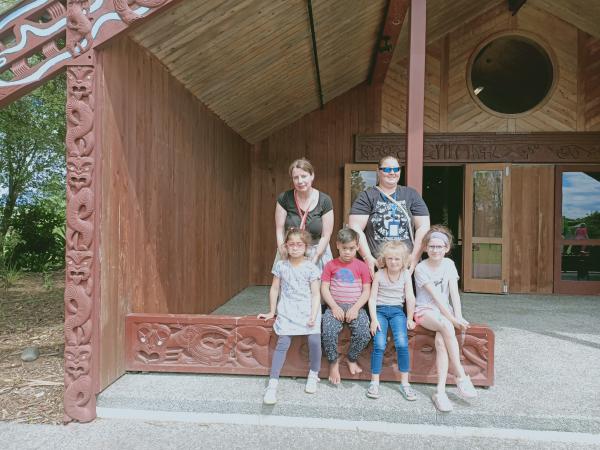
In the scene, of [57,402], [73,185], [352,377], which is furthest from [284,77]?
[57,402]

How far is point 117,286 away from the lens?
9.96 ft

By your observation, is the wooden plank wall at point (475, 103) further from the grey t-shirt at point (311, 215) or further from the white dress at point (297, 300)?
the white dress at point (297, 300)

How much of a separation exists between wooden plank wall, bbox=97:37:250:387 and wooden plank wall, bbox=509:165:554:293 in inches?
190

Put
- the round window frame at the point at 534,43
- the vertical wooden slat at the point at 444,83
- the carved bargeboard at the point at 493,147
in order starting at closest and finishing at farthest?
the carved bargeboard at the point at 493,147, the round window frame at the point at 534,43, the vertical wooden slat at the point at 444,83

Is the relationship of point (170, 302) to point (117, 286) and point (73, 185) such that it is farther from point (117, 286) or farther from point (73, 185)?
point (73, 185)

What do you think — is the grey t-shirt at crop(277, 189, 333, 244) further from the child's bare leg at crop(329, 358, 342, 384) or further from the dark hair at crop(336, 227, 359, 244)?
the child's bare leg at crop(329, 358, 342, 384)

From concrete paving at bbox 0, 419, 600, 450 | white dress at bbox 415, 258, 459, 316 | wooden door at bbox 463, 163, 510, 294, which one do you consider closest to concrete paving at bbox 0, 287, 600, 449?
concrete paving at bbox 0, 419, 600, 450

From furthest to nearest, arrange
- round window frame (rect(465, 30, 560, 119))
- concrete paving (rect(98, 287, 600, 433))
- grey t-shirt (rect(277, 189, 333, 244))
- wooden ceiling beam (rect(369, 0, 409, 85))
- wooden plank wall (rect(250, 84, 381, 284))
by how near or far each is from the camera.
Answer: wooden plank wall (rect(250, 84, 381, 284))
round window frame (rect(465, 30, 560, 119))
wooden ceiling beam (rect(369, 0, 409, 85))
grey t-shirt (rect(277, 189, 333, 244))
concrete paving (rect(98, 287, 600, 433))

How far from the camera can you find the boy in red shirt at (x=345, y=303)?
2898mm

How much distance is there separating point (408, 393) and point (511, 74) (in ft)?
22.2

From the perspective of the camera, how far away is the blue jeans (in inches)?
113

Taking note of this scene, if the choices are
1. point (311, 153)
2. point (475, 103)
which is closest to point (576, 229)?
point (475, 103)

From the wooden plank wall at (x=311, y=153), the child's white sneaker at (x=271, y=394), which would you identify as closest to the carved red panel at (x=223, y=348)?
the child's white sneaker at (x=271, y=394)

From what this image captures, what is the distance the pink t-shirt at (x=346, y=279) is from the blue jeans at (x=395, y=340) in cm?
23
